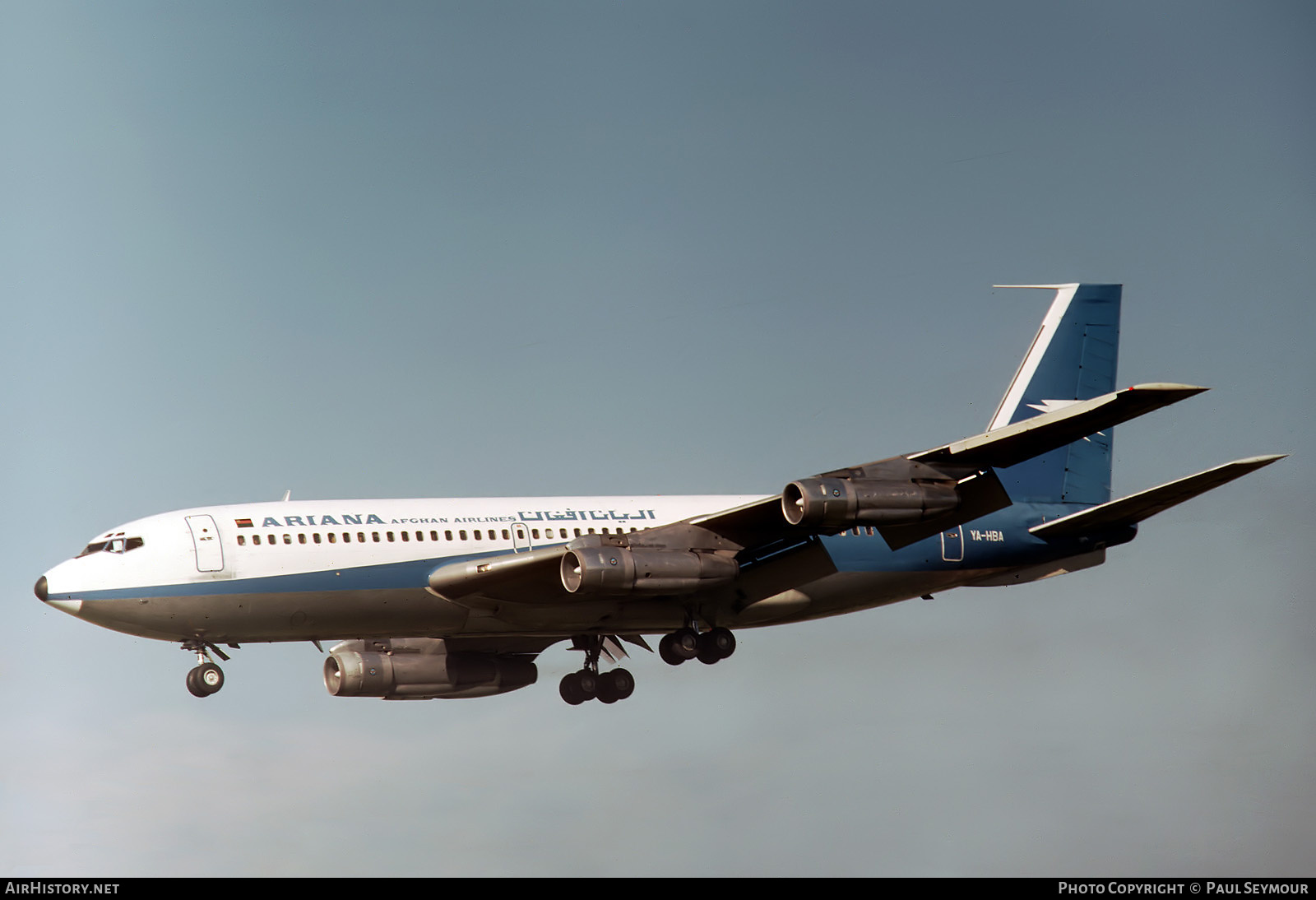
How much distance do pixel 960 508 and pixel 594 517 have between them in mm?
11058

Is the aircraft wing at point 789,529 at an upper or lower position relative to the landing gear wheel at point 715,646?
upper

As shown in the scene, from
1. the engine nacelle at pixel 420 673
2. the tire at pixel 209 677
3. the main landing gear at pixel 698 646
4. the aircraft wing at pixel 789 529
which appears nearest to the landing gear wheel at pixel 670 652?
the main landing gear at pixel 698 646

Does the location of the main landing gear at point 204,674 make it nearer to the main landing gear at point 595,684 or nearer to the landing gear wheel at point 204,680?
the landing gear wheel at point 204,680

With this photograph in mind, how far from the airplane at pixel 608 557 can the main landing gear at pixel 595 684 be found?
6 centimetres

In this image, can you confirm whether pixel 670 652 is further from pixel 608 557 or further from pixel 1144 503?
pixel 1144 503

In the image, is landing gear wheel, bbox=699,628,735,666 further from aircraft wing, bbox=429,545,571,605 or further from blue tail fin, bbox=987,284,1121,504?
blue tail fin, bbox=987,284,1121,504

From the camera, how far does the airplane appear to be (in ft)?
137

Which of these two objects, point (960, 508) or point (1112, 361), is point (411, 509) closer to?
point (960, 508)

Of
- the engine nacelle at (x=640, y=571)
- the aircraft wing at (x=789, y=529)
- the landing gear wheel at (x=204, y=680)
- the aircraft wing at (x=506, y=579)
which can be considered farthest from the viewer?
the landing gear wheel at (x=204, y=680)

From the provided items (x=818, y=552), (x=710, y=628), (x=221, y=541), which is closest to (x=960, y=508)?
(x=818, y=552)

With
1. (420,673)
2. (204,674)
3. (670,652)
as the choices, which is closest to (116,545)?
(204,674)

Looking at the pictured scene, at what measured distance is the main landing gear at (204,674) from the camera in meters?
43.5

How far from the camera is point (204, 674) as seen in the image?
143 ft

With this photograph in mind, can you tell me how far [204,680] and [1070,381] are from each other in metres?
29.0
